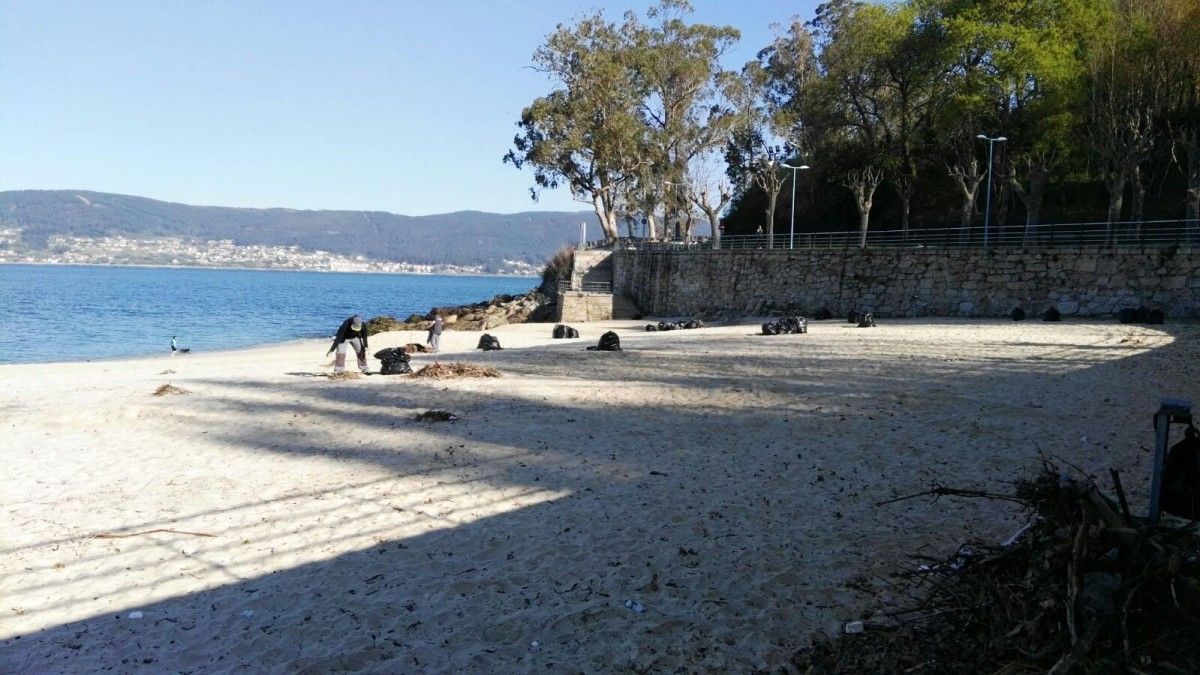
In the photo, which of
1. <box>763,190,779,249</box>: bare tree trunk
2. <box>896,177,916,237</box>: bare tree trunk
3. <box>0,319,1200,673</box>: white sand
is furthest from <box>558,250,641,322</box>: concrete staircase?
<box>0,319,1200,673</box>: white sand

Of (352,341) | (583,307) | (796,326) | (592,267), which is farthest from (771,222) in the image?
(352,341)

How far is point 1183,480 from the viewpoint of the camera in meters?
3.95

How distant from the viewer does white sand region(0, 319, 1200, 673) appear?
4.93 m

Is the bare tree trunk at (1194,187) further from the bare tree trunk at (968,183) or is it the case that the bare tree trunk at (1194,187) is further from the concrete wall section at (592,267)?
the concrete wall section at (592,267)

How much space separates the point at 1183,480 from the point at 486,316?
130 ft

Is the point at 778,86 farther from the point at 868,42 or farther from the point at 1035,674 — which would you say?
the point at 1035,674

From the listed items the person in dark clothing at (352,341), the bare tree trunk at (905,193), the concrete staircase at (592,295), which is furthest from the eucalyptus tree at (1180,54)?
the person in dark clothing at (352,341)

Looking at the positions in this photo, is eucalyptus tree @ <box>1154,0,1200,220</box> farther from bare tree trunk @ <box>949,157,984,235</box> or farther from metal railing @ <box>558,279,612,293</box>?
metal railing @ <box>558,279,612,293</box>

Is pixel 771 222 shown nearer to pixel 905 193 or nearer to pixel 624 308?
pixel 905 193

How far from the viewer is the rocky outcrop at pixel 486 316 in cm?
4072

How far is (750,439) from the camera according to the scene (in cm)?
991

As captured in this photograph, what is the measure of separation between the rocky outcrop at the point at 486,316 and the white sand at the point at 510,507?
25517 millimetres

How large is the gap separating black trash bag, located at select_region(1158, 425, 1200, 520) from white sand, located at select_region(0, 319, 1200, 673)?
173 cm

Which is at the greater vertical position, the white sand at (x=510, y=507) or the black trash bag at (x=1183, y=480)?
the black trash bag at (x=1183, y=480)
